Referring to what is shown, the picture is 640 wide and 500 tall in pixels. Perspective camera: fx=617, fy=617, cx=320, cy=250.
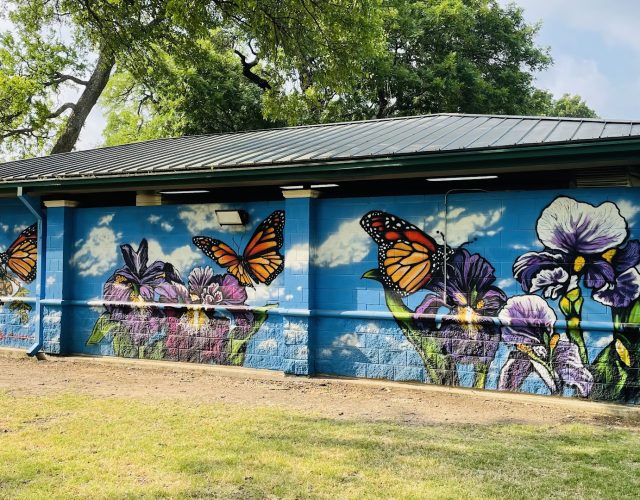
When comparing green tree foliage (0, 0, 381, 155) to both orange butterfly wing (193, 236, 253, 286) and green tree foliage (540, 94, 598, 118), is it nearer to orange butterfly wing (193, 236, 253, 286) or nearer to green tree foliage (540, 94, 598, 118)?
orange butterfly wing (193, 236, 253, 286)

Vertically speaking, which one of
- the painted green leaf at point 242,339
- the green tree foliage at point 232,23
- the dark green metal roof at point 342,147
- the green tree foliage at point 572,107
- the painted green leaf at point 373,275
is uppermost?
the green tree foliage at point 572,107

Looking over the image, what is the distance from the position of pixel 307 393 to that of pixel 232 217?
284cm

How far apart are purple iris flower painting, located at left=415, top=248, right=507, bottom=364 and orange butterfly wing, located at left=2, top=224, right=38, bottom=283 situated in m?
7.06

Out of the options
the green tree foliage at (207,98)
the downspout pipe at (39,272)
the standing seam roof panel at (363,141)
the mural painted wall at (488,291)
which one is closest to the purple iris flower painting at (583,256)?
the mural painted wall at (488,291)

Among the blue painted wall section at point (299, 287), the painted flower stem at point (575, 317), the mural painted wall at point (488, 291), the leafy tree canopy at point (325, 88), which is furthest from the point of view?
the leafy tree canopy at point (325, 88)

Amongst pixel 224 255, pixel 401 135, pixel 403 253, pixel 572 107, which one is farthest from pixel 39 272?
pixel 572 107

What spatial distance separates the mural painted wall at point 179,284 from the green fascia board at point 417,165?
2.59ft

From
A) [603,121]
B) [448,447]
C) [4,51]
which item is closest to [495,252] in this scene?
[603,121]

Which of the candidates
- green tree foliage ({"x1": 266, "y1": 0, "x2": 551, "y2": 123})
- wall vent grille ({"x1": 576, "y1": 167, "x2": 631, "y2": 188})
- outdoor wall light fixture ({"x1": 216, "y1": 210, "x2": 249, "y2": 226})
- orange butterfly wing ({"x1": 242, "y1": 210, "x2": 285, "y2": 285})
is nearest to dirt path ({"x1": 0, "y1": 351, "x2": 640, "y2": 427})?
orange butterfly wing ({"x1": 242, "y1": 210, "x2": 285, "y2": 285})

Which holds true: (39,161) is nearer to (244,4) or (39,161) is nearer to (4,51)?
(244,4)

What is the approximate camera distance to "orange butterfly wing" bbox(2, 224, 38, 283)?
10.8 meters

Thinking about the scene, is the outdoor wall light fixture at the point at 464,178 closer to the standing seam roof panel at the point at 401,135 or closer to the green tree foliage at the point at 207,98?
the standing seam roof panel at the point at 401,135

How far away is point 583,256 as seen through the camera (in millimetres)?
7156

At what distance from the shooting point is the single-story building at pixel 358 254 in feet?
23.2
